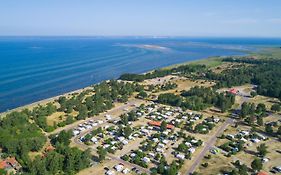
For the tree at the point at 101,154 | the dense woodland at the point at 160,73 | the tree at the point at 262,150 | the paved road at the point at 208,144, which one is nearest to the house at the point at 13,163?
the tree at the point at 101,154

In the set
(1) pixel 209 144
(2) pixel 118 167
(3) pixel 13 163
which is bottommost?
(3) pixel 13 163

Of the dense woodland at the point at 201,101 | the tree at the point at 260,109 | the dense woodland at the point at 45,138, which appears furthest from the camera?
the dense woodland at the point at 201,101

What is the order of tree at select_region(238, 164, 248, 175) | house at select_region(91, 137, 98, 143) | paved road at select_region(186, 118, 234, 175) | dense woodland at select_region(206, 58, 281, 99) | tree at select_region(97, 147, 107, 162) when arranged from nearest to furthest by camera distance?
1. tree at select_region(238, 164, 248, 175)
2. paved road at select_region(186, 118, 234, 175)
3. tree at select_region(97, 147, 107, 162)
4. house at select_region(91, 137, 98, 143)
5. dense woodland at select_region(206, 58, 281, 99)

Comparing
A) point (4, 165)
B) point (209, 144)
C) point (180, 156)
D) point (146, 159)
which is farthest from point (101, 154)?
point (209, 144)

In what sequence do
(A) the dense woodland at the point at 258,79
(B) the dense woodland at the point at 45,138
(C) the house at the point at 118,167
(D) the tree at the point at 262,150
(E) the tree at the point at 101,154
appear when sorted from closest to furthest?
(B) the dense woodland at the point at 45,138, (C) the house at the point at 118,167, (E) the tree at the point at 101,154, (D) the tree at the point at 262,150, (A) the dense woodland at the point at 258,79

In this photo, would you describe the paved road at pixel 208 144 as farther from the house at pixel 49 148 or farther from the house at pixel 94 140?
the house at pixel 49 148

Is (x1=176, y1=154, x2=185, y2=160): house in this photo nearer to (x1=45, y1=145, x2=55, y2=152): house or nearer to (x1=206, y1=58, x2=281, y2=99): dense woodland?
(x1=45, y1=145, x2=55, y2=152): house

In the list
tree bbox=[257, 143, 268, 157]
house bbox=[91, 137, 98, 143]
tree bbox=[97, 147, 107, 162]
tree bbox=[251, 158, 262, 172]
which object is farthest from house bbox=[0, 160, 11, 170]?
tree bbox=[257, 143, 268, 157]

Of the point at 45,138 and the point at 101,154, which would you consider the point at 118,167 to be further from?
the point at 45,138

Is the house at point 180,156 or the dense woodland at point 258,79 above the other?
the dense woodland at point 258,79

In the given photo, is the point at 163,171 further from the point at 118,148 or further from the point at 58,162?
the point at 58,162

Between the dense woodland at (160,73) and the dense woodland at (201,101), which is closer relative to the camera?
the dense woodland at (201,101)
